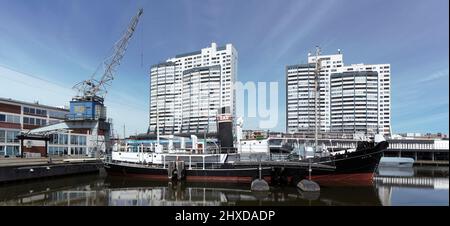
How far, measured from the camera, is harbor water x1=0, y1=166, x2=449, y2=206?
21.0 metres

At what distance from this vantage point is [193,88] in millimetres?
152750

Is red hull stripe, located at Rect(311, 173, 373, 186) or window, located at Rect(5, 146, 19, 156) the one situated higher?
window, located at Rect(5, 146, 19, 156)

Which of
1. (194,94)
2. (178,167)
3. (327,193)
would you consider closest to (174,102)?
(194,94)

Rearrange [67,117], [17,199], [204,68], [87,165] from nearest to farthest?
1. [17,199]
2. [87,165]
3. [67,117]
4. [204,68]

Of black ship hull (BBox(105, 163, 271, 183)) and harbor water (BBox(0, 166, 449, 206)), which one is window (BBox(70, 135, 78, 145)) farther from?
harbor water (BBox(0, 166, 449, 206))

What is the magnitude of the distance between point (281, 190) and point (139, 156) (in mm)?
17681

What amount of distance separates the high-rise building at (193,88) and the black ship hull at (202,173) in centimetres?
10566

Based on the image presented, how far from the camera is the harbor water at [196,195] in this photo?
69.1 feet

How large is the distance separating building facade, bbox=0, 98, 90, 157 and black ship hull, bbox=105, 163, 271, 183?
1878cm

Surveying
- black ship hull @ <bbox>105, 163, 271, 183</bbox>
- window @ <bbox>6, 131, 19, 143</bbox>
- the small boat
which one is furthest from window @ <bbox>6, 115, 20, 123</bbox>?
black ship hull @ <bbox>105, 163, 271, 183</bbox>

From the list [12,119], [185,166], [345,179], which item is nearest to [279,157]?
[345,179]

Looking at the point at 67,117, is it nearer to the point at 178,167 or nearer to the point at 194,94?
the point at 178,167

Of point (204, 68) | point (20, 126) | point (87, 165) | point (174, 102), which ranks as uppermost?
point (204, 68)

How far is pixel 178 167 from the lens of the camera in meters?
31.6
